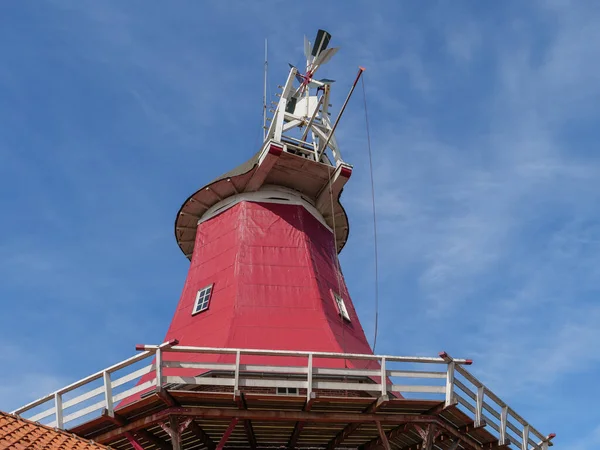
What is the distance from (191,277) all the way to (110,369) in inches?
225

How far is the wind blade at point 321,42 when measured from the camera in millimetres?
20491

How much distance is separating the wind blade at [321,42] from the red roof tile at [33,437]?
1362cm

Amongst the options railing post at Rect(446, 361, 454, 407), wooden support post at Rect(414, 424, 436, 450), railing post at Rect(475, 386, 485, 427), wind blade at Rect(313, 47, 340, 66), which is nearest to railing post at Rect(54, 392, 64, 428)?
wooden support post at Rect(414, 424, 436, 450)

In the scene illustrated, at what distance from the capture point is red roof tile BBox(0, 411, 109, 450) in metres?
9.55

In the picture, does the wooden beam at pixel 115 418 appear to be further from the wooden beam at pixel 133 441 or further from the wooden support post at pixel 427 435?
the wooden support post at pixel 427 435

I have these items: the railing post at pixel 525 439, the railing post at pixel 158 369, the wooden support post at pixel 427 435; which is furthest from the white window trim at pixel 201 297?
the railing post at pixel 525 439

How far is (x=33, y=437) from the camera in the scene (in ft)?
33.4

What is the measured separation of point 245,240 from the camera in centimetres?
1652

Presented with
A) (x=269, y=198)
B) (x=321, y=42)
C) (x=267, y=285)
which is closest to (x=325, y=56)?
(x=321, y=42)

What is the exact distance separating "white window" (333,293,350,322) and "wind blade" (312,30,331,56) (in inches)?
323

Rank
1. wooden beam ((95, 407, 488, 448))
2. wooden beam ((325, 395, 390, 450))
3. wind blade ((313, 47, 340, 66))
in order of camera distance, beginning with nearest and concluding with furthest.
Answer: wooden beam ((95, 407, 488, 448)), wooden beam ((325, 395, 390, 450)), wind blade ((313, 47, 340, 66))

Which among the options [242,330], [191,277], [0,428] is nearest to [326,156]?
[191,277]

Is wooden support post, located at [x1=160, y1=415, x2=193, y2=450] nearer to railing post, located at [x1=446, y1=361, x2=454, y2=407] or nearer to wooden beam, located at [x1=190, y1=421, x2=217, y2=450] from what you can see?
wooden beam, located at [x1=190, y1=421, x2=217, y2=450]

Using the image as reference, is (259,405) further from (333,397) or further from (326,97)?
(326,97)
